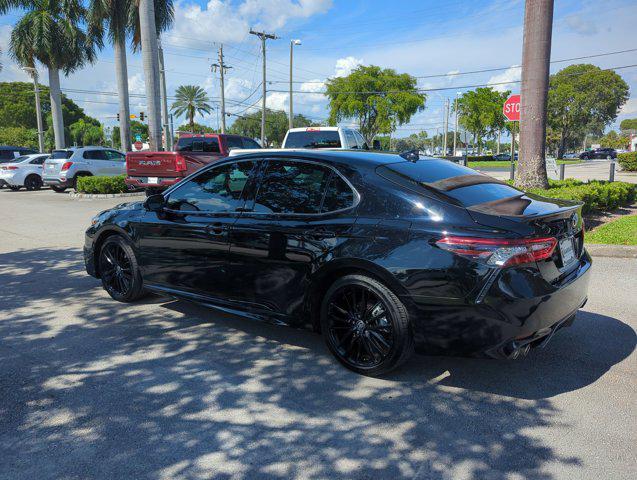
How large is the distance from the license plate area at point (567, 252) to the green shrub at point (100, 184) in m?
17.0

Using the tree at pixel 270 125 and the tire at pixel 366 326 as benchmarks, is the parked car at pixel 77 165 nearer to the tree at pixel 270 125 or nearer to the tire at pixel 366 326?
the tire at pixel 366 326

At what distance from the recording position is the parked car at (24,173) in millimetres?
21969

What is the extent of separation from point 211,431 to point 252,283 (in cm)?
139

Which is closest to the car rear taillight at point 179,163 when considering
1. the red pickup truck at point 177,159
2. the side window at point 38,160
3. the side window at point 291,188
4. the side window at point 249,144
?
the red pickup truck at point 177,159

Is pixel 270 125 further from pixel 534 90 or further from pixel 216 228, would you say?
pixel 216 228

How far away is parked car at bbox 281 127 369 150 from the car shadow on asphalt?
8732mm

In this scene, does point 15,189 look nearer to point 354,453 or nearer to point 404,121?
point 354,453

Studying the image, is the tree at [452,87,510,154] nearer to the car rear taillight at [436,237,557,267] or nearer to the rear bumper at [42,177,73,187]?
the rear bumper at [42,177,73,187]

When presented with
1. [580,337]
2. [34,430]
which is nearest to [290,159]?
[34,430]

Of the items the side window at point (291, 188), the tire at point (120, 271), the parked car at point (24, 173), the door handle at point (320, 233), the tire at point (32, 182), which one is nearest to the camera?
the door handle at point (320, 233)

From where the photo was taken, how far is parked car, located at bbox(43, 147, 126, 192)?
65.5 ft

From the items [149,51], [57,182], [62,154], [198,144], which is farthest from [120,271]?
[62,154]

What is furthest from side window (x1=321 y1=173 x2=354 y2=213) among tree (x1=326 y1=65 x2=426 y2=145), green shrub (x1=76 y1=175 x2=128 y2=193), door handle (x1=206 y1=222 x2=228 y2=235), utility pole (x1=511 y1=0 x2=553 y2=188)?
tree (x1=326 y1=65 x2=426 y2=145)

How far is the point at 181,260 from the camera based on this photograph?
4.70 metres
